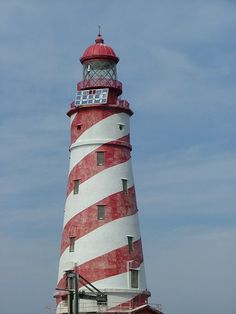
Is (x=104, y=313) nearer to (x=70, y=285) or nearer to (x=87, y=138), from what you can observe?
(x=70, y=285)

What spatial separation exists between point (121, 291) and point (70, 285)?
2.75 meters

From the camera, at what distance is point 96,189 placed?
44.8 m

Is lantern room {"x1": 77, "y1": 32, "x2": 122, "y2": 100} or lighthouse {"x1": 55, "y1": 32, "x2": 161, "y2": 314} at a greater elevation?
lantern room {"x1": 77, "y1": 32, "x2": 122, "y2": 100}

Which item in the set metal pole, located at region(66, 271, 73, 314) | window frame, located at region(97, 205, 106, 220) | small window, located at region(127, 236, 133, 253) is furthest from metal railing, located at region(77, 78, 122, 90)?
metal pole, located at region(66, 271, 73, 314)

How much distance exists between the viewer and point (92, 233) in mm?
44219

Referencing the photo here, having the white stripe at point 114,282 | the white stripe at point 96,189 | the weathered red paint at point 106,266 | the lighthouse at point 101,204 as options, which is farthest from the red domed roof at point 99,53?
the white stripe at point 114,282

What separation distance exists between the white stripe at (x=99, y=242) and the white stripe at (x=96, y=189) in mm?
1601

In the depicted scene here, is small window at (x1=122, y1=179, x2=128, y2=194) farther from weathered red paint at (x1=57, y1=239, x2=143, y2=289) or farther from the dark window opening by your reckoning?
weathered red paint at (x1=57, y1=239, x2=143, y2=289)

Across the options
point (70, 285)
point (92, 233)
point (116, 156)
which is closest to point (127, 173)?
point (116, 156)

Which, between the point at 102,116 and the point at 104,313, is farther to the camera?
the point at 102,116

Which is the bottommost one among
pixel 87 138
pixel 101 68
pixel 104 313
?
pixel 104 313

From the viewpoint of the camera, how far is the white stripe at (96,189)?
1763 inches

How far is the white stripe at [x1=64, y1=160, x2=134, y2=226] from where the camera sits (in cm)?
4478

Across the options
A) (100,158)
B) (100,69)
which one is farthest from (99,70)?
(100,158)
